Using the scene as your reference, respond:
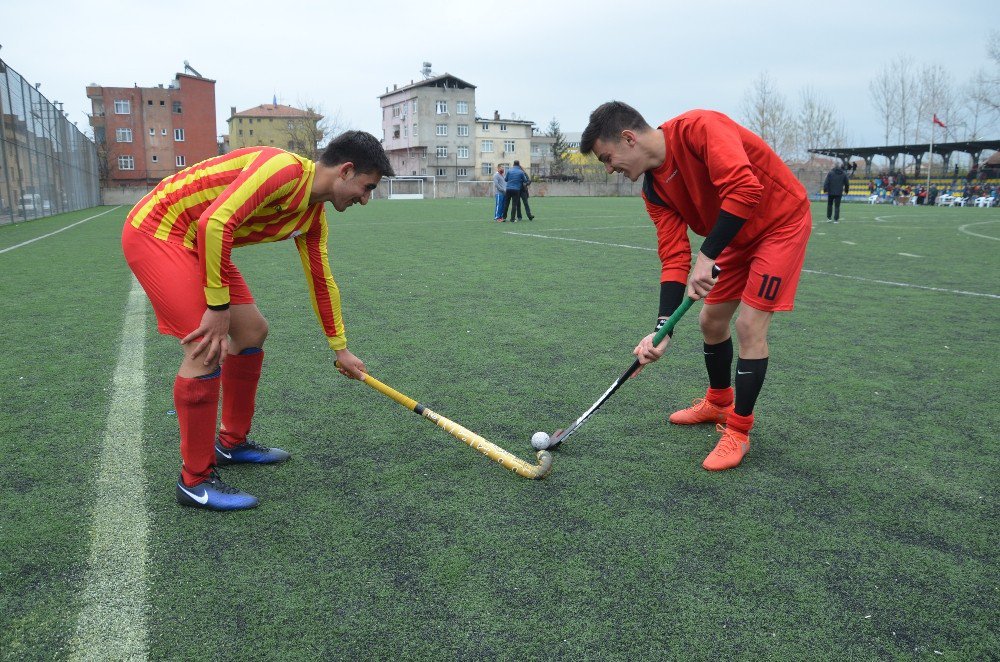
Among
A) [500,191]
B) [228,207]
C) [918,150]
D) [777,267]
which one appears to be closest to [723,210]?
[777,267]

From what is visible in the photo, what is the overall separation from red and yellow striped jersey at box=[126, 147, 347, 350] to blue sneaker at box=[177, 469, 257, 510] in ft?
2.71

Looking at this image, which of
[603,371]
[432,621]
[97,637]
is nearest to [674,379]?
[603,371]

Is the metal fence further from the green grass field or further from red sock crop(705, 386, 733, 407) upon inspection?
red sock crop(705, 386, 733, 407)

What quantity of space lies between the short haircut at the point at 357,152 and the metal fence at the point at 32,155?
1849 cm

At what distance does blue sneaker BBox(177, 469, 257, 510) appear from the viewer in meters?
2.96

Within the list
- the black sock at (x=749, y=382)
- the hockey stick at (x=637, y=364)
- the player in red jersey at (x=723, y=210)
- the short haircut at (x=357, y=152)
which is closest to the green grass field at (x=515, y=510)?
the hockey stick at (x=637, y=364)

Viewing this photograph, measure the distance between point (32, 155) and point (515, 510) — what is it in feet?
75.5

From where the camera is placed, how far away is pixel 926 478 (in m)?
3.30

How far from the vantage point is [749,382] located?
11.8 ft

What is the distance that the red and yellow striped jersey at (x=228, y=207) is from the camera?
8.74 feet

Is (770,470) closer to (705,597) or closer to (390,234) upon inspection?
(705,597)

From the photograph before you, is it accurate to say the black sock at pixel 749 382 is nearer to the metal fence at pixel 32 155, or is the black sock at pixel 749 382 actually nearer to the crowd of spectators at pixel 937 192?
the metal fence at pixel 32 155

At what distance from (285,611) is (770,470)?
232cm

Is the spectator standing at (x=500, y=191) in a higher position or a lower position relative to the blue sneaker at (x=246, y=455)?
higher
